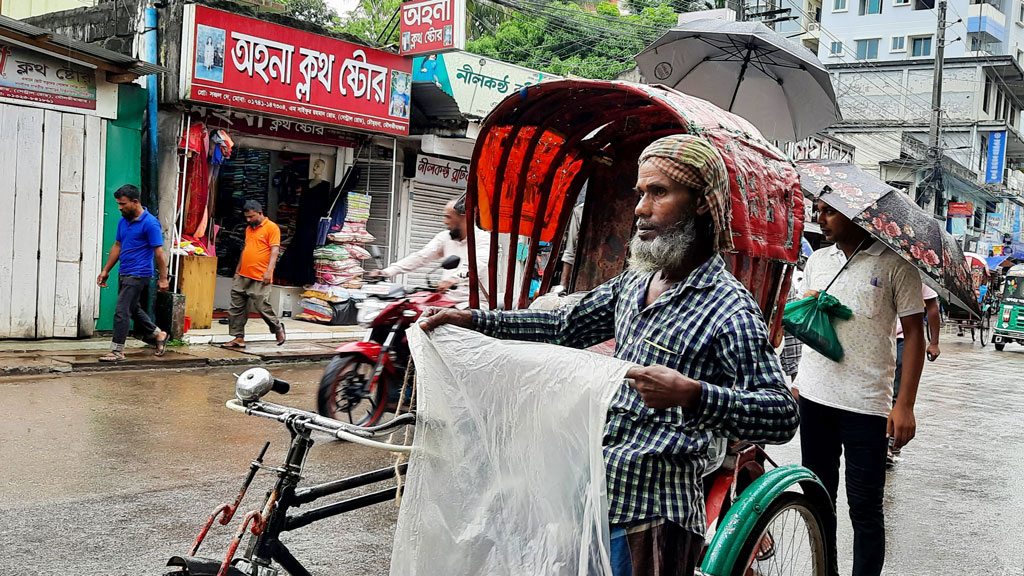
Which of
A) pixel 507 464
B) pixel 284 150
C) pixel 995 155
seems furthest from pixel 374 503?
pixel 995 155

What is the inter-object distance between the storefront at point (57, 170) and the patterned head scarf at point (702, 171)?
864 cm

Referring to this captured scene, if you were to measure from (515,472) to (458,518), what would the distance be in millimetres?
190

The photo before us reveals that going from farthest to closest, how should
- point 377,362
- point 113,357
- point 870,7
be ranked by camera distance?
point 870,7 < point 113,357 < point 377,362

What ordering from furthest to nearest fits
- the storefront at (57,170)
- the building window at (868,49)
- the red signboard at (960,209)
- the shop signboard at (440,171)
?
1. the building window at (868,49)
2. the red signboard at (960,209)
3. the shop signboard at (440,171)
4. the storefront at (57,170)

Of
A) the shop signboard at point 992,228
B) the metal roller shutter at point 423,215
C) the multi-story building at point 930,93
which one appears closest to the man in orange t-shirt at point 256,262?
the metal roller shutter at point 423,215

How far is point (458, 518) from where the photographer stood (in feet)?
7.59

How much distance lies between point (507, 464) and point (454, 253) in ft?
16.5

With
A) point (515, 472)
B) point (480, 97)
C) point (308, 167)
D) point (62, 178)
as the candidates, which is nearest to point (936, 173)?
point (480, 97)

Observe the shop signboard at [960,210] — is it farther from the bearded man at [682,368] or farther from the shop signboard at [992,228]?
the bearded man at [682,368]

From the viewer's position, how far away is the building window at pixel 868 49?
4819cm

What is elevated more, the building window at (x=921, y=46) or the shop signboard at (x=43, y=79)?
the building window at (x=921, y=46)

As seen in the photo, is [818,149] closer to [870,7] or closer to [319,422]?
[319,422]

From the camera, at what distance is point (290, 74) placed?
11.5 m

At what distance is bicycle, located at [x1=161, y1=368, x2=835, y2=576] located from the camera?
2277 mm
